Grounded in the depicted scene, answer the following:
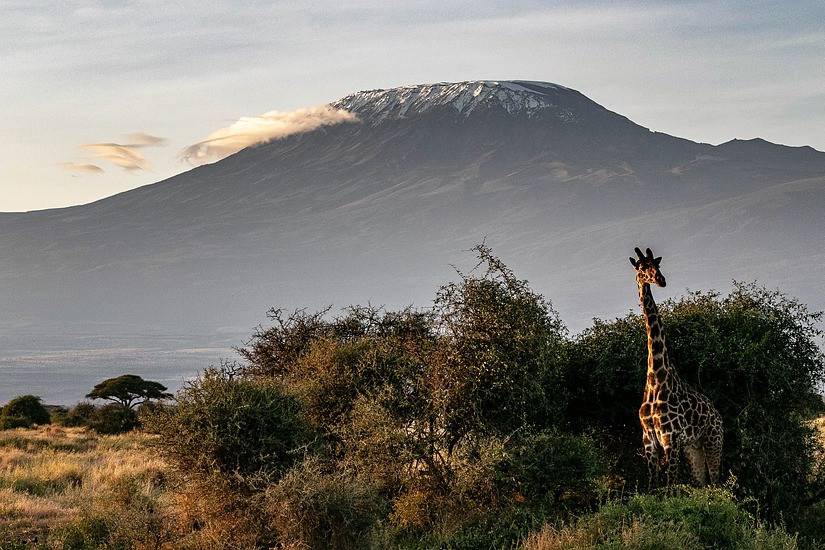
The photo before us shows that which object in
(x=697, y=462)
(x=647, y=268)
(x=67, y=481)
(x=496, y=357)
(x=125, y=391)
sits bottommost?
(x=67, y=481)

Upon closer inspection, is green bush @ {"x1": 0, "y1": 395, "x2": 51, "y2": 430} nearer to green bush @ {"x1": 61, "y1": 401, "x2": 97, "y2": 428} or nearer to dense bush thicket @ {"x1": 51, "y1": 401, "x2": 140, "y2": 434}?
dense bush thicket @ {"x1": 51, "y1": 401, "x2": 140, "y2": 434}

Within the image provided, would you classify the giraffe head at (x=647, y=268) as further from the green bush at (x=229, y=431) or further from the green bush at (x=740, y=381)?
the green bush at (x=229, y=431)

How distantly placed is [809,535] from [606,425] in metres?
3.93

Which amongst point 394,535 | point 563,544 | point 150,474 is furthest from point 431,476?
point 150,474

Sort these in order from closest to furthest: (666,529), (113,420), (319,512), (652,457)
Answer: (666,529) → (319,512) → (652,457) → (113,420)

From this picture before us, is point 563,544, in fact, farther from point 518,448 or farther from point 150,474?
point 150,474

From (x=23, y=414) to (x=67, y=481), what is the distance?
20.4m

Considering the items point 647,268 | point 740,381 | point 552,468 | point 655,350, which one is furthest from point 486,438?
point 740,381

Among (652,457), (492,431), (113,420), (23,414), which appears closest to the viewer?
(652,457)

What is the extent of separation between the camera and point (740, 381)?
60.5ft

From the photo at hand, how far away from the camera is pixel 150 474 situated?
24.0 metres

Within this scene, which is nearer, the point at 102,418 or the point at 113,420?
the point at 113,420

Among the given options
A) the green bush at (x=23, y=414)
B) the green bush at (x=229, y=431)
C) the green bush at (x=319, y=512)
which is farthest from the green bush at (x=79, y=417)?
the green bush at (x=319, y=512)

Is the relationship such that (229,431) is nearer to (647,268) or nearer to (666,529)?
(666,529)
